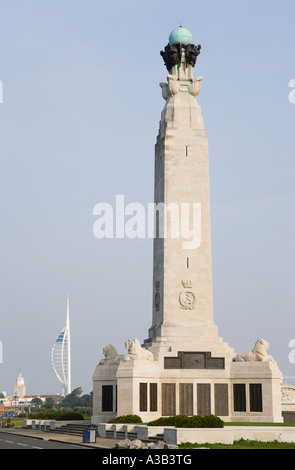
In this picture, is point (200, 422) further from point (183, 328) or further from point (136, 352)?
point (183, 328)

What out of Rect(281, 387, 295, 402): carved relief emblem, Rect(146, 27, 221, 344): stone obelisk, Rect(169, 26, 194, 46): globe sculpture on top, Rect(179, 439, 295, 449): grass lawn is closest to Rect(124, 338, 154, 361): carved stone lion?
Rect(146, 27, 221, 344): stone obelisk

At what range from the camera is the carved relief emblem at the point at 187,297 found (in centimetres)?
5416

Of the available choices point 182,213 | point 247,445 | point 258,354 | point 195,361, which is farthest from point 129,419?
point 182,213

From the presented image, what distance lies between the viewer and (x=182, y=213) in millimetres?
55500

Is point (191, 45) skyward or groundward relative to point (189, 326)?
skyward

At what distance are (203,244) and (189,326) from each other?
6.85 m

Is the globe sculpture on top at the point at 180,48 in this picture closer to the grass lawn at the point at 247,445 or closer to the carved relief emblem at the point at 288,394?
the carved relief emblem at the point at 288,394

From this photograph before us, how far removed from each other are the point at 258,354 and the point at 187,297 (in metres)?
7.10

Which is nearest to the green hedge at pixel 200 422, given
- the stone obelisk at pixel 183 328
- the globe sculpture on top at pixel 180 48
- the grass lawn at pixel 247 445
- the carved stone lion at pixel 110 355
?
the grass lawn at pixel 247 445

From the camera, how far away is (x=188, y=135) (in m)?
57.4

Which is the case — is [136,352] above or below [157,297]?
below
